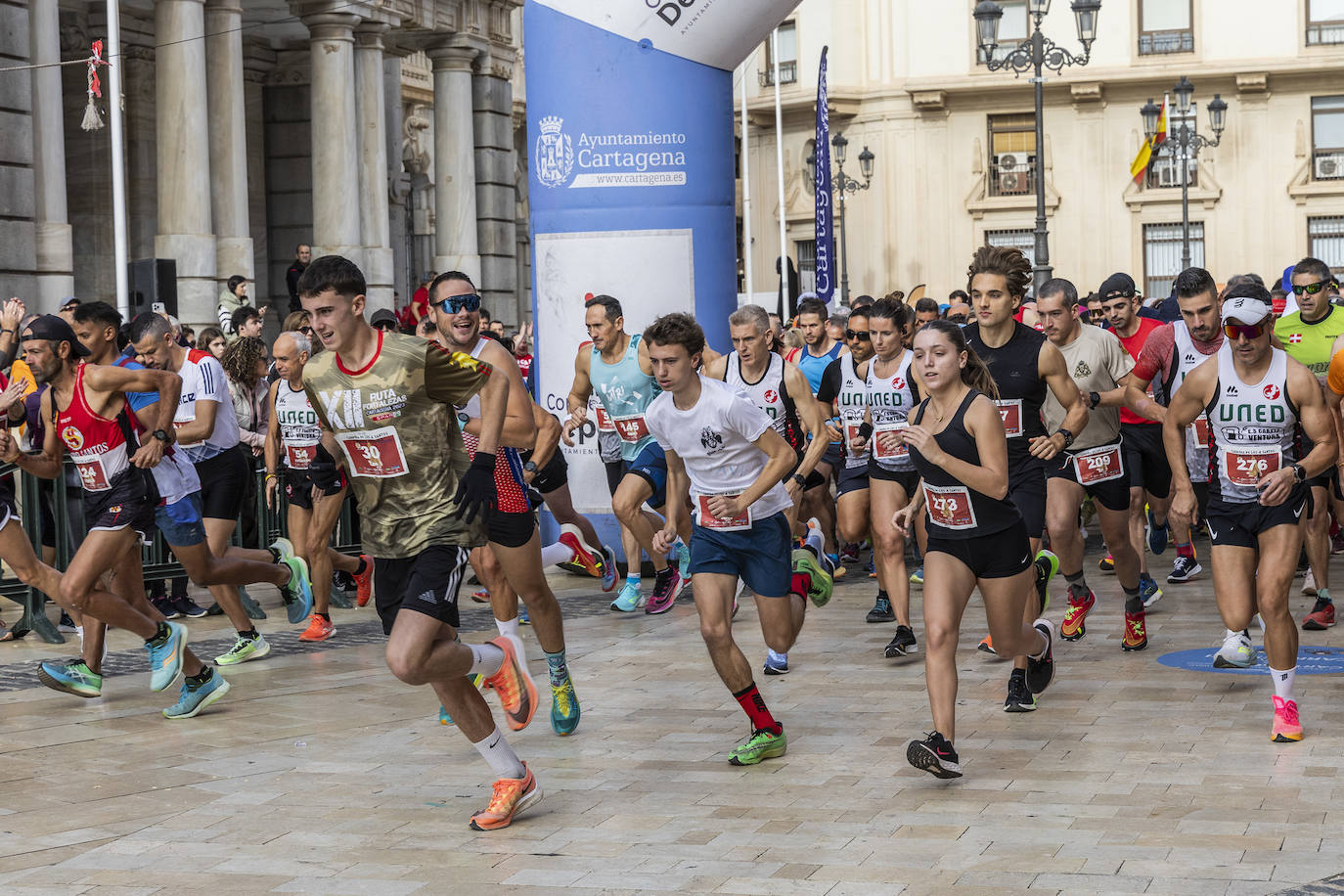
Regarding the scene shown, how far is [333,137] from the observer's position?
24.1 meters

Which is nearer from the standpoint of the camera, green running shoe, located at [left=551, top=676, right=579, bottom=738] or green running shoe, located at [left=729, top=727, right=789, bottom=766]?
green running shoe, located at [left=729, top=727, right=789, bottom=766]

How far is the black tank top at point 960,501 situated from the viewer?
23.0 ft

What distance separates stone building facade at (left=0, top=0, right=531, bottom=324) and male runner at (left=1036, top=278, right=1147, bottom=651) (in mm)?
11382

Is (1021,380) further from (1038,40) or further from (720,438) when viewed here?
(1038,40)

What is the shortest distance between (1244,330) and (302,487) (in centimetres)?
609

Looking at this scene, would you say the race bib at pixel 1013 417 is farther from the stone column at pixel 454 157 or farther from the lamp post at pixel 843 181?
the lamp post at pixel 843 181

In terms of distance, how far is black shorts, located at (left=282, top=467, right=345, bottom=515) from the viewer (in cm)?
1104

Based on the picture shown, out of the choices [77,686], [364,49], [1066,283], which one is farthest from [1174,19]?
[77,686]

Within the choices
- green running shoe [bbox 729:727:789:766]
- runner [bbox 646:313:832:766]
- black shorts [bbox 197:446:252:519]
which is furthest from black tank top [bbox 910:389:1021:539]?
black shorts [bbox 197:446:252:519]

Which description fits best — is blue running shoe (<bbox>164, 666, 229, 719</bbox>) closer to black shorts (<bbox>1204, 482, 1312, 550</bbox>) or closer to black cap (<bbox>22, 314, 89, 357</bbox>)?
black cap (<bbox>22, 314, 89, 357</bbox>)

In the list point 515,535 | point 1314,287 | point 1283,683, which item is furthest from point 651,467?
point 1283,683

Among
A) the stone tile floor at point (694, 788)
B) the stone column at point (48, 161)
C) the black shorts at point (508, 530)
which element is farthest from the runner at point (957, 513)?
the stone column at point (48, 161)

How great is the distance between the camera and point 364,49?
25469mm

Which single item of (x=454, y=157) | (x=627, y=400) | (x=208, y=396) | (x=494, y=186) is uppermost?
(x=454, y=157)
